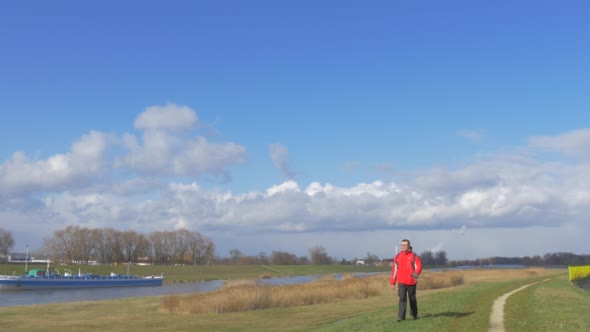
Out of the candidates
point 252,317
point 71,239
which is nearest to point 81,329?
point 252,317

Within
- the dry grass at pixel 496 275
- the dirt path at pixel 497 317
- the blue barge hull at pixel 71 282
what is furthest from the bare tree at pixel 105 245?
the dirt path at pixel 497 317

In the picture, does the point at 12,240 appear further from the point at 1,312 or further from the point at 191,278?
the point at 1,312

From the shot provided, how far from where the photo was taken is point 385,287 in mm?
43281

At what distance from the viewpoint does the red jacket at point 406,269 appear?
1638 cm

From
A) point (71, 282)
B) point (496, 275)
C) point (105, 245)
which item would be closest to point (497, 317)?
point (496, 275)

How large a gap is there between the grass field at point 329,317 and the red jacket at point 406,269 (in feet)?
4.14

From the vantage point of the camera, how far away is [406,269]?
54.2ft

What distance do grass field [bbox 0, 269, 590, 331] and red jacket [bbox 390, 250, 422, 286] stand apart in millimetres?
1262

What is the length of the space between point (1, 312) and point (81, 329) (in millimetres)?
10307

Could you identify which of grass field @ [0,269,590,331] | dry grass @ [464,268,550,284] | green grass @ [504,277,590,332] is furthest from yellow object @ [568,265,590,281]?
green grass @ [504,277,590,332]

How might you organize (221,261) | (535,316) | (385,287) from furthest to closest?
(221,261), (385,287), (535,316)

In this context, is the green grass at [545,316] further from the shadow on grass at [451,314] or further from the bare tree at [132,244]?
the bare tree at [132,244]

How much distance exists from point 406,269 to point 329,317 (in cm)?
953

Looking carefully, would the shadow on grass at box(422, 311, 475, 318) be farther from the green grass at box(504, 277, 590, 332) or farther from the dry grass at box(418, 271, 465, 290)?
the dry grass at box(418, 271, 465, 290)
